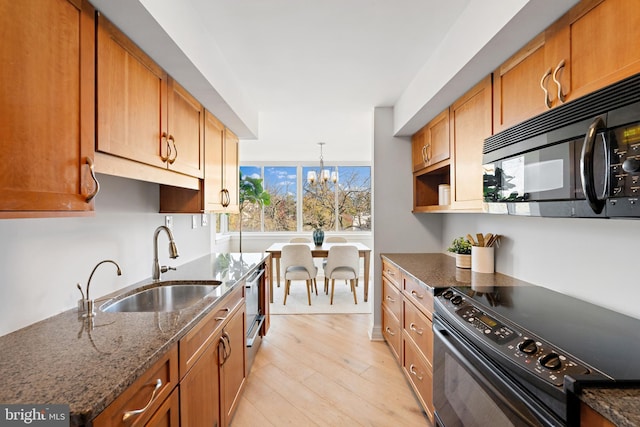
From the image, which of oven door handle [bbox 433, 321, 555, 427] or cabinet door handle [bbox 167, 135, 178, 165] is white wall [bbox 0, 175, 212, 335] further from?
oven door handle [bbox 433, 321, 555, 427]

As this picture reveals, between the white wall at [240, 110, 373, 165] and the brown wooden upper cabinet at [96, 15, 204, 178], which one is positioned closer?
the brown wooden upper cabinet at [96, 15, 204, 178]

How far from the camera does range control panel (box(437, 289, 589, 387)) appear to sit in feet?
2.94

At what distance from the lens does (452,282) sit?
1.89m

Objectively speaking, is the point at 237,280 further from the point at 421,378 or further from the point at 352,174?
the point at 352,174

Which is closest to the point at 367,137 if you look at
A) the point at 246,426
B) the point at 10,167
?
the point at 246,426

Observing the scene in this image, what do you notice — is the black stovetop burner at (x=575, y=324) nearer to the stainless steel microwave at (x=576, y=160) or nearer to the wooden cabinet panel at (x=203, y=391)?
the stainless steel microwave at (x=576, y=160)

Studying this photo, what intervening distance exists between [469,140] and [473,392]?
144 centimetres

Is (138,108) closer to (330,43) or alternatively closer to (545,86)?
(330,43)

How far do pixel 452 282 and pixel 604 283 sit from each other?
689 millimetres

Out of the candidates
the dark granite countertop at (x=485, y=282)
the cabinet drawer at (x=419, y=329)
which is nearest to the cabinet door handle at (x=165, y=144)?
the dark granite countertop at (x=485, y=282)

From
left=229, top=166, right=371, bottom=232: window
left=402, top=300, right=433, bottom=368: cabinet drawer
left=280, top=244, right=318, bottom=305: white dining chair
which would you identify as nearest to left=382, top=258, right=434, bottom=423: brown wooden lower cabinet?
left=402, top=300, right=433, bottom=368: cabinet drawer

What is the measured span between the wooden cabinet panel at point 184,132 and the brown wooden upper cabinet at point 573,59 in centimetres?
180

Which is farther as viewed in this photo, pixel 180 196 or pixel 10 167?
pixel 180 196

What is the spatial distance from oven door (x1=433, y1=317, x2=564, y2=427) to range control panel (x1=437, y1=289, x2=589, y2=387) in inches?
3.2
